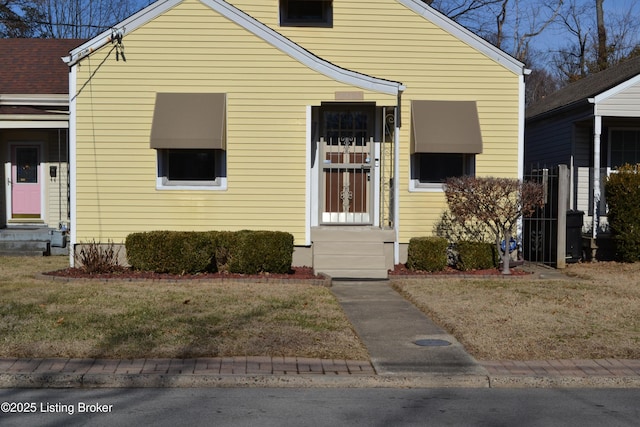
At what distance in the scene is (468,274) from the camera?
13469 mm

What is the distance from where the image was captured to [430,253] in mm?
13836

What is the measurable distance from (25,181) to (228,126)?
704 cm

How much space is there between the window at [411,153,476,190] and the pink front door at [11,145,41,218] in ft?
31.1

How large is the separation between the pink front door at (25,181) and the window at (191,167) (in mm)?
5539

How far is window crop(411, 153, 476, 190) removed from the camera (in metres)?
15.2

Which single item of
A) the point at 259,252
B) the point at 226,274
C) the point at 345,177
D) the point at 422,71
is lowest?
the point at 226,274

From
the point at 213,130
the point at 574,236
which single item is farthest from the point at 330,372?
the point at 574,236

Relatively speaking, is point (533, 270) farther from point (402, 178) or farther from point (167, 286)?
point (167, 286)

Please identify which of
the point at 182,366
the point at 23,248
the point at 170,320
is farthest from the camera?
the point at 23,248

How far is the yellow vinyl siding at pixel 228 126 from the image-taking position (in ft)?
46.2

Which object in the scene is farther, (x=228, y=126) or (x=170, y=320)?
(x=228, y=126)

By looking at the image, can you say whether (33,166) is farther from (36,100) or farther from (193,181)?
(193,181)

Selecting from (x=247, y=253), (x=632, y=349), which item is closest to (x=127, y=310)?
(x=247, y=253)

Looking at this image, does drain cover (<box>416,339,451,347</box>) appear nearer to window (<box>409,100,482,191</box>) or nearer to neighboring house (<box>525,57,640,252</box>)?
window (<box>409,100,482,191</box>)
